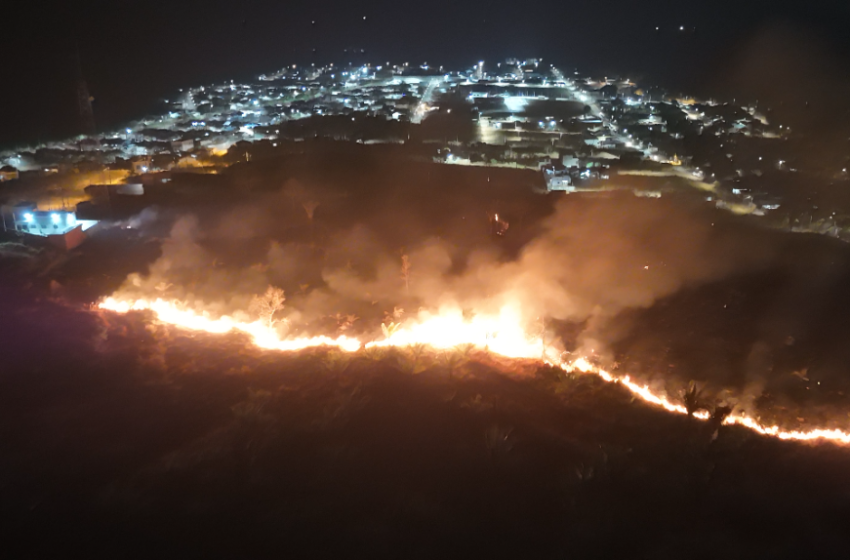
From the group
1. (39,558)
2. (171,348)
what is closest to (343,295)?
(171,348)

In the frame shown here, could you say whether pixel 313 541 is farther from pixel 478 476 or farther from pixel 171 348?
pixel 171 348

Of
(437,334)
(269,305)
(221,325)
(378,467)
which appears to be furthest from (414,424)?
(221,325)

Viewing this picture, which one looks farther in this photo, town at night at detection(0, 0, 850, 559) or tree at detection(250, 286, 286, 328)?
tree at detection(250, 286, 286, 328)

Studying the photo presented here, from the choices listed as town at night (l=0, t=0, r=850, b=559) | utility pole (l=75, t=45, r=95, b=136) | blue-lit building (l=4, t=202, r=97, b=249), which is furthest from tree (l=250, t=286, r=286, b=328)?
utility pole (l=75, t=45, r=95, b=136)

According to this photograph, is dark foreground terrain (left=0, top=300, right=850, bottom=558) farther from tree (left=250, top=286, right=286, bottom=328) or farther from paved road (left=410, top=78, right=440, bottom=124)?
paved road (left=410, top=78, right=440, bottom=124)

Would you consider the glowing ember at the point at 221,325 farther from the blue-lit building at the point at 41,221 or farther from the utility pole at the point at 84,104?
the utility pole at the point at 84,104

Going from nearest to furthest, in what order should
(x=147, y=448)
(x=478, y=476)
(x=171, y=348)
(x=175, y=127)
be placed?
(x=478, y=476), (x=147, y=448), (x=171, y=348), (x=175, y=127)
